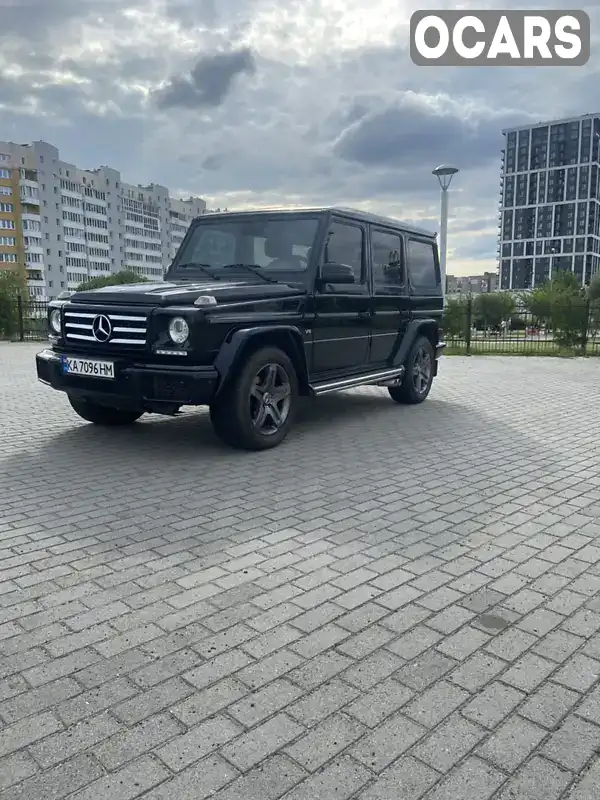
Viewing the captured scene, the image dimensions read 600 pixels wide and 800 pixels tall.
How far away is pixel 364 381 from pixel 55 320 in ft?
10.6

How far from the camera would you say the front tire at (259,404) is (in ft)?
17.2

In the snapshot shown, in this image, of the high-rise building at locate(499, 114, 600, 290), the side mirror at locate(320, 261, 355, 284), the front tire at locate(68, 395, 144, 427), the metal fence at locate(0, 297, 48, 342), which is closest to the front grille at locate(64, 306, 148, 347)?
the front tire at locate(68, 395, 144, 427)

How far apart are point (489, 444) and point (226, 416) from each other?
2607 millimetres

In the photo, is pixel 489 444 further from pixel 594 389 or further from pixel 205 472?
pixel 594 389

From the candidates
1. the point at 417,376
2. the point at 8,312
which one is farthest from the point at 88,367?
the point at 8,312

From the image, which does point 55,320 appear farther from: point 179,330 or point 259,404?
point 259,404

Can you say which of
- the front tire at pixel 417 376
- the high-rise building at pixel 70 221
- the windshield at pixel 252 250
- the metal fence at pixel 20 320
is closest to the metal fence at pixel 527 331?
the front tire at pixel 417 376

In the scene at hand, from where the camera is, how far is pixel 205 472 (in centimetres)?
495

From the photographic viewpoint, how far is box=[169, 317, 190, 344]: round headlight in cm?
496

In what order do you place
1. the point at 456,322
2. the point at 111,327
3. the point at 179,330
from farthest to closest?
the point at 456,322, the point at 111,327, the point at 179,330

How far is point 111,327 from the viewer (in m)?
5.27

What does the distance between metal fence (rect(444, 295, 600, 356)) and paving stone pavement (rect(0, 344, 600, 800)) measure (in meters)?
12.0

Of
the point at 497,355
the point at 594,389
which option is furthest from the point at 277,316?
the point at 497,355

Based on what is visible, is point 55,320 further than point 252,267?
No
